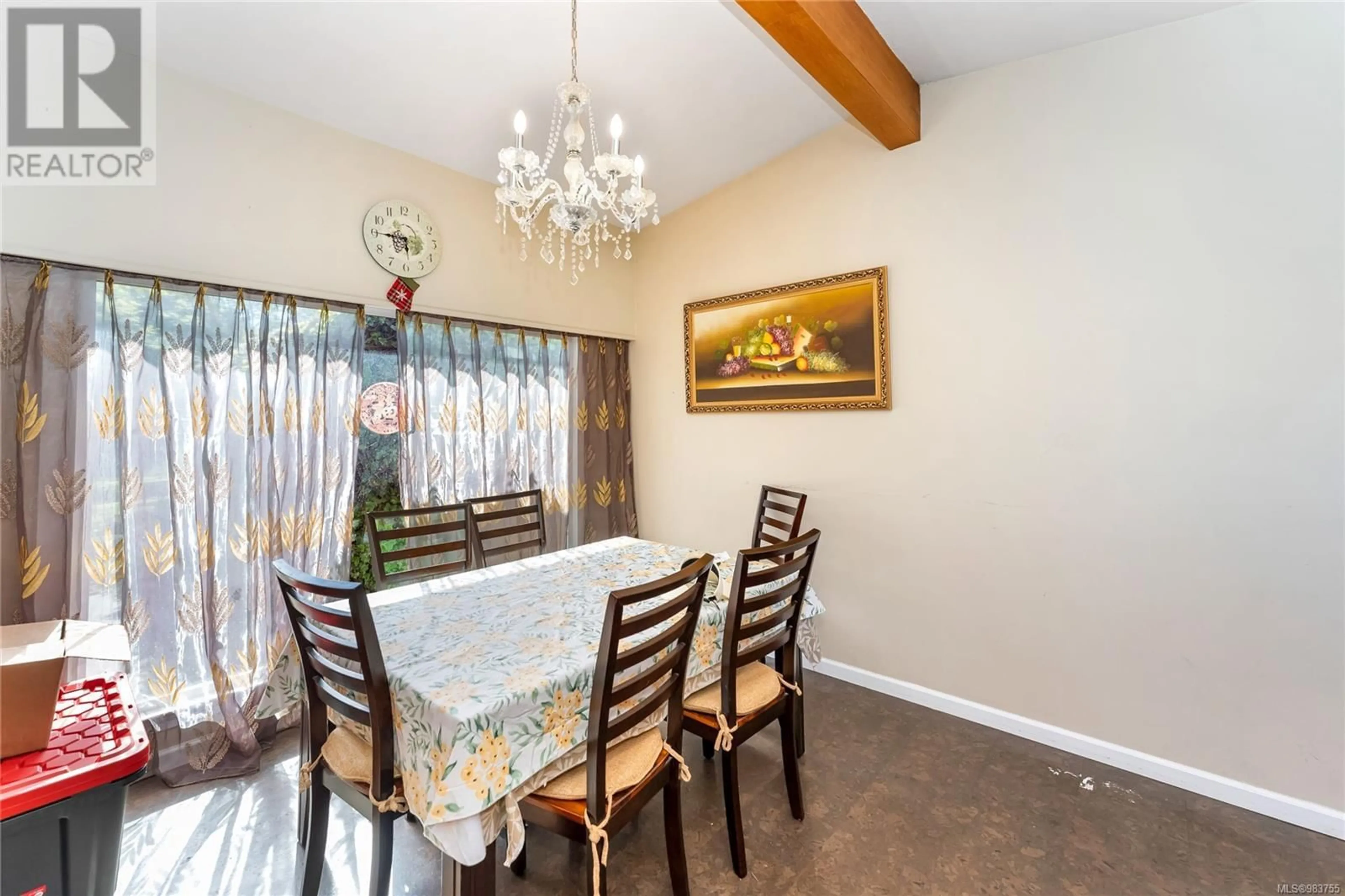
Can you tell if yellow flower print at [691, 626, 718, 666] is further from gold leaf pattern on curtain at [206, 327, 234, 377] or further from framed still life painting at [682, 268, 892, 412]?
gold leaf pattern on curtain at [206, 327, 234, 377]

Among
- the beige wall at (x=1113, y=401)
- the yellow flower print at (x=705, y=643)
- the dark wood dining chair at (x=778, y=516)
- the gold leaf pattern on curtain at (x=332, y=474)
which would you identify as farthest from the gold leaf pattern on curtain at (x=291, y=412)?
the beige wall at (x=1113, y=401)

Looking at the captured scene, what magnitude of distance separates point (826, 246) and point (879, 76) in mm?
841

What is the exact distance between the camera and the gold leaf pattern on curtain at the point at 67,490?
1867 millimetres

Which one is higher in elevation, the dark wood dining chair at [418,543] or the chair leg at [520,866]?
the dark wood dining chair at [418,543]

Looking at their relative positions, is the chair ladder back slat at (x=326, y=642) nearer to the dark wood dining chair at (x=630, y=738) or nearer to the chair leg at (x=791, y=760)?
the dark wood dining chair at (x=630, y=738)

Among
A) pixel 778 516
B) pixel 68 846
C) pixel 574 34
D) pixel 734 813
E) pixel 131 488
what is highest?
pixel 574 34

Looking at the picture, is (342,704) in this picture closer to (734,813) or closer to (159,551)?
(734,813)

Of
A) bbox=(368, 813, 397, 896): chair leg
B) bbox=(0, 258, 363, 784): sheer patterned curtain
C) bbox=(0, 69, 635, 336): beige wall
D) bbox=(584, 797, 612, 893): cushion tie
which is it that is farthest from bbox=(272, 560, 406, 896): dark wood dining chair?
bbox=(0, 69, 635, 336): beige wall

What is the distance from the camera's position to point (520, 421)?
10.6 feet

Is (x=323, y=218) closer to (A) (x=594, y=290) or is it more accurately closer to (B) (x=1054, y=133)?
(A) (x=594, y=290)

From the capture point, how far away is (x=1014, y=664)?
7.95 feet

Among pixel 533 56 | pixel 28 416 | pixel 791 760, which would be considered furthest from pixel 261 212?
pixel 791 760

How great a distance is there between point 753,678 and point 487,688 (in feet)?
3.29

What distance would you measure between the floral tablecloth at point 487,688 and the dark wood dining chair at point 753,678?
0.11 meters
